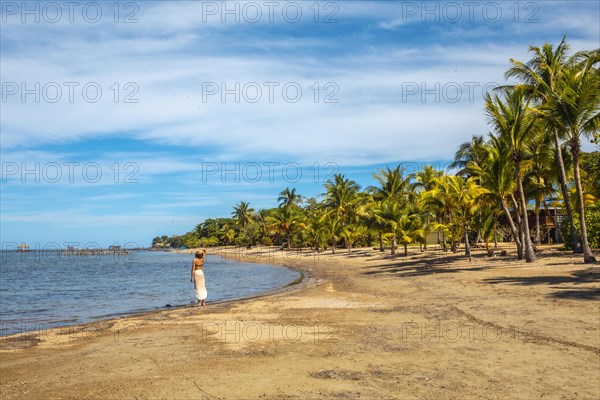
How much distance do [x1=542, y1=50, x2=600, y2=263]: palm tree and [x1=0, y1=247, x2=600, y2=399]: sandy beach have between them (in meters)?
7.58

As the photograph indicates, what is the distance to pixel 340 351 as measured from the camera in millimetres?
8094

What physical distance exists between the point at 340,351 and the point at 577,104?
16.3 metres

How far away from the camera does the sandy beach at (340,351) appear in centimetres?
610

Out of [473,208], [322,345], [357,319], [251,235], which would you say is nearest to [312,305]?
[357,319]

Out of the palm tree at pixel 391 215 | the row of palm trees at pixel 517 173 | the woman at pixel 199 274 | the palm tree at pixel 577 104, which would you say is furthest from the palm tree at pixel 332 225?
the woman at pixel 199 274

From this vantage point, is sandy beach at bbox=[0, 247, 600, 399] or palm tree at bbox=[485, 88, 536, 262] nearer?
sandy beach at bbox=[0, 247, 600, 399]

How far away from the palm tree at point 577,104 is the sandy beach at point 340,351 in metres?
7.58

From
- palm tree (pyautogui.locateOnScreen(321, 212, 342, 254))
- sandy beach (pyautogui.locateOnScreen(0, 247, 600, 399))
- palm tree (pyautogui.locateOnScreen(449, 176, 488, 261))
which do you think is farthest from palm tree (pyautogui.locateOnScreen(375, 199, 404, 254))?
sandy beach (pyautogui.locateOnScreen(0, 247, 600, 399))

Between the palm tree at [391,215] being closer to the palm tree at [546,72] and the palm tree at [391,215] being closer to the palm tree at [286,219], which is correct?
the palm tree at [546,72]

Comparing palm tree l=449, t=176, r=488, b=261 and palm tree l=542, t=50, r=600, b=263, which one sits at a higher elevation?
palm tree l=542, t=50, r=600, b=263

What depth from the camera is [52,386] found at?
22.3ft

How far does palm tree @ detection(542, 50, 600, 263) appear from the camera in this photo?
60.3ft

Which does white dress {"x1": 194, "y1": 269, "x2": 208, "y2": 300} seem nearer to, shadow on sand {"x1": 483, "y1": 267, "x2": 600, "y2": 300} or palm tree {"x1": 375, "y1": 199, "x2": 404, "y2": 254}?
shadow on sand {"x1": 483, "y1": 267, "x2": 600, "y2": 300}

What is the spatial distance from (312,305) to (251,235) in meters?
78.1
